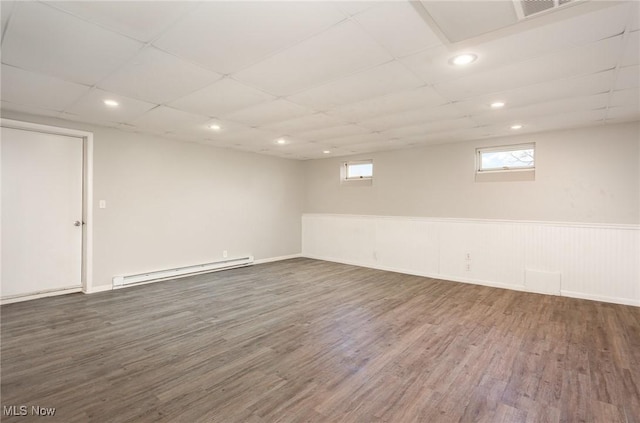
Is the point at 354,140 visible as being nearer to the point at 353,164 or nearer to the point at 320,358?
the point at 353,164

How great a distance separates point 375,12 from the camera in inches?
70.6

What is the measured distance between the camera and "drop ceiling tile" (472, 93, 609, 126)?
10.5 feet

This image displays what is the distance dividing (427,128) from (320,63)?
2576 millimetres

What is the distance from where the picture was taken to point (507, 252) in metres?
4.85

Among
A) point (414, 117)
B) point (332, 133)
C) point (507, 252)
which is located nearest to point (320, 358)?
point (414, 117)

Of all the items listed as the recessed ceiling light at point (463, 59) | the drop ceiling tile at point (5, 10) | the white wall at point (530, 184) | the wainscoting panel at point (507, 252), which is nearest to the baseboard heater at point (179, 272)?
the wainscoting panel at point (507, 252)

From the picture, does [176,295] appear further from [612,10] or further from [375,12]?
[612,10]

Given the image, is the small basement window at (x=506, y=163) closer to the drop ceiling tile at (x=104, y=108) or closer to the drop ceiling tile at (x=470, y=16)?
the drop ceiling tile at (x=470, y=16)

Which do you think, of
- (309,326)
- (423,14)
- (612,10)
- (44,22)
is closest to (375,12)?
(423,14)

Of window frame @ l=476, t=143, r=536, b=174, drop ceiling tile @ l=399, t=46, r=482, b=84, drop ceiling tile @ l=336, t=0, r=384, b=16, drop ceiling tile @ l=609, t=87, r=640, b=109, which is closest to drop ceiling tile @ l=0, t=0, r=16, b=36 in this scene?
drop ceiling tile @ l=336, t=0, r=384, b=16

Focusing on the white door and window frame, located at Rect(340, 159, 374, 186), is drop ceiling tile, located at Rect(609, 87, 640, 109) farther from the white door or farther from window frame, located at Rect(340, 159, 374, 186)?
the white door

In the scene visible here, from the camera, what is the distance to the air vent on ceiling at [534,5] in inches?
66.2

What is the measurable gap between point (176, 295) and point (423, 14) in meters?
4.42

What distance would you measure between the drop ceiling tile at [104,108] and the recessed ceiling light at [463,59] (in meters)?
3.19
